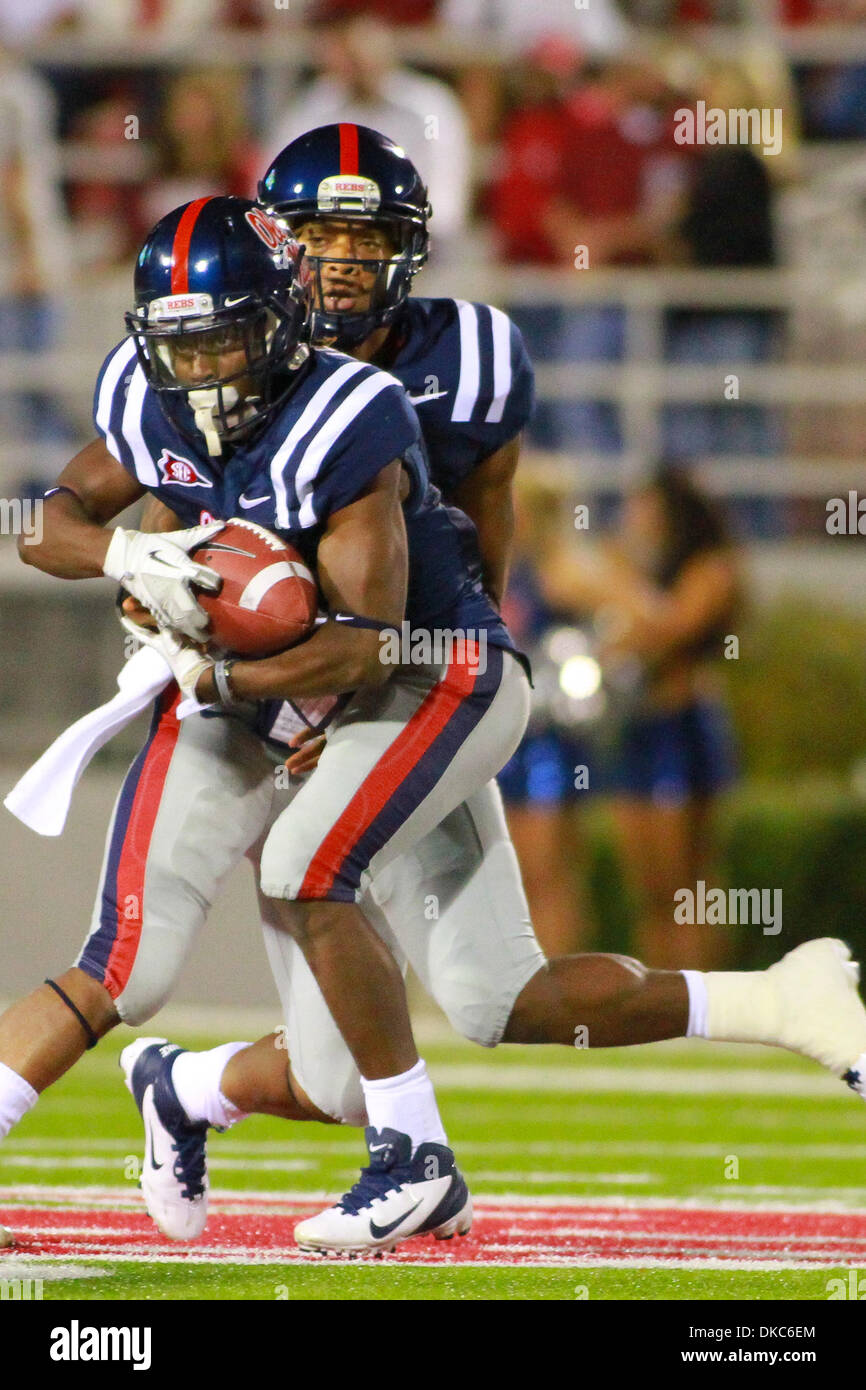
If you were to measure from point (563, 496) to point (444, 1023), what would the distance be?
1.99 m

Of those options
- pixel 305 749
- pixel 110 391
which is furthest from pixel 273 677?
pixel 110 391

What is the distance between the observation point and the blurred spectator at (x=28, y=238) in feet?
29.1

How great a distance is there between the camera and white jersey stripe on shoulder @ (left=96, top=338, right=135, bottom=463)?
346cm

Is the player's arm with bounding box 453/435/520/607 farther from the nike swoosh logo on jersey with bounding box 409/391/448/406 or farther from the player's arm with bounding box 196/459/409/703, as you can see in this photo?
the player's arm with bounding box 196/459/409/703

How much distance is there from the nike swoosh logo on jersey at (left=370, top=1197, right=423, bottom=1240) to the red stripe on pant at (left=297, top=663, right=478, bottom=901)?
0.52m

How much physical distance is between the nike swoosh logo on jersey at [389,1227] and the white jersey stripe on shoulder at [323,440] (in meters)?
1.08

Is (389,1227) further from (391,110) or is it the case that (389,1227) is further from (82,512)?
(391,110)

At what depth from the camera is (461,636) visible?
139 inches

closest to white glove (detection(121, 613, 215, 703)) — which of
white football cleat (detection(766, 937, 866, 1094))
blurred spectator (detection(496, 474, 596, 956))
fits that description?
white football cleat (detection(766, 937, 866, 1094))

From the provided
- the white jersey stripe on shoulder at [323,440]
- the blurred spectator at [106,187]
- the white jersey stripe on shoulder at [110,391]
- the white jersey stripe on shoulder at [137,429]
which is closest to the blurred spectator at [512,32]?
the blurred spectator at [106,187]

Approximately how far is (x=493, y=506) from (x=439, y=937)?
762 mm

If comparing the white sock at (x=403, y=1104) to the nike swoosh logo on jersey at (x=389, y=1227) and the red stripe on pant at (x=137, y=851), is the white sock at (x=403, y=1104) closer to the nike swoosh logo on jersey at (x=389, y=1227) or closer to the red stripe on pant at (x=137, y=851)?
the nike swoosh logo on jersey at (x=389, y=1227)

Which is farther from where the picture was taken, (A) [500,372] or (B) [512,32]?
(B) [512,32]

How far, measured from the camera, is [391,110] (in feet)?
27.9
